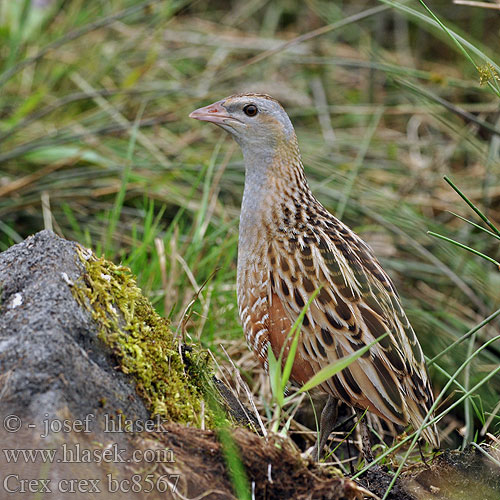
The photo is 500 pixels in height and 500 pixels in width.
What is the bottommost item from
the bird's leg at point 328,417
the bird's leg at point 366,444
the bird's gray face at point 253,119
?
the bird's leg at point 366,444

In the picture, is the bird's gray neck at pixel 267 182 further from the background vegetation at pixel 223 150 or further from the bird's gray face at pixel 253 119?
the background vegetation at pixel 223 150

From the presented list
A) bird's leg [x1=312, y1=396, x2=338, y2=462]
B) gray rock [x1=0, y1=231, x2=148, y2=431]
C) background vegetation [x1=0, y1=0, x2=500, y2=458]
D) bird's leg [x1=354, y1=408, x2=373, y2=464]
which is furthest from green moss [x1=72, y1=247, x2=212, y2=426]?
background vegetation [x1=0, y1=0, x2=500, y2=458]

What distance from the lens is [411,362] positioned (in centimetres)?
266

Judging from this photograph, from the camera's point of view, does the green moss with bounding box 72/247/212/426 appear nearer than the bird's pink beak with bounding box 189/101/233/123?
Yes

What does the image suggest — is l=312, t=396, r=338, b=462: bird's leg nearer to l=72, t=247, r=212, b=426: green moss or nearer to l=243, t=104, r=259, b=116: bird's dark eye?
l=72, t=247, r=212, b=426: green moss

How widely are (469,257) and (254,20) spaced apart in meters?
3.97

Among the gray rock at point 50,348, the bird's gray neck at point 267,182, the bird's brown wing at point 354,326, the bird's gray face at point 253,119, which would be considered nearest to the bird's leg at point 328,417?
the bird's brown wing at point 354,326

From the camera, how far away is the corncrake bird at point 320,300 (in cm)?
256

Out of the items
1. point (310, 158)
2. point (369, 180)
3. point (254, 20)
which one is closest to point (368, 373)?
point (310, 158)

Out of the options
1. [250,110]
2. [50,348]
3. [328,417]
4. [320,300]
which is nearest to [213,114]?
[250,110]

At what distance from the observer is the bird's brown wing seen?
255cm

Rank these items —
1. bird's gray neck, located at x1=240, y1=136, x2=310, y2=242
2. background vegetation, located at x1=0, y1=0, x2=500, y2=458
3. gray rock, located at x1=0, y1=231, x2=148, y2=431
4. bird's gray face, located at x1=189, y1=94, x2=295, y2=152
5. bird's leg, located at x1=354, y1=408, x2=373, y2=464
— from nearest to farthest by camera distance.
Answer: gray rock, located at x1=0, y1=231, x2=148, y2=431 < bird's leg, located at x1=354, y1=408, x2=373, y2=464 < bird's gray neck, located at x1=240, y1=136, x2=310, y2=242 < bird's gray face, located at x1=189, y1=94, x2=295, y2=152 < background vegetation, located at x1=0, y1=0, x2=500, y2=458

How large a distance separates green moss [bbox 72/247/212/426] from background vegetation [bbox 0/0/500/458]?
0.98 m

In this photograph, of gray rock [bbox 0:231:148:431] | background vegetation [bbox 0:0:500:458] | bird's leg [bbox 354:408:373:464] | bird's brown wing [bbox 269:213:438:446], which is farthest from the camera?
background vegetation [bbox 0:0:500:458]
